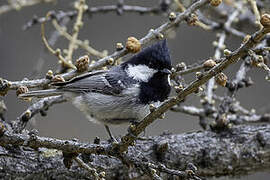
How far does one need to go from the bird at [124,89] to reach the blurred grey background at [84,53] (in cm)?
300

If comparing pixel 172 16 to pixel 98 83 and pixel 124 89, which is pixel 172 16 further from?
pixel 98 83

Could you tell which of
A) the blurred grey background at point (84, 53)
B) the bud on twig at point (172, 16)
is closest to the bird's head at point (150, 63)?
the bud on twig at point (172, 16)

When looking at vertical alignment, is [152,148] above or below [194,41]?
below

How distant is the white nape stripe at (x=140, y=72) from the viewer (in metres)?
3.13

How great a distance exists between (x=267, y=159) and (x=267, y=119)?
42 cm

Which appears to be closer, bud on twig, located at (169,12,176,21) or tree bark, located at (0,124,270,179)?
bud on twig, located at (169,12,176,21)

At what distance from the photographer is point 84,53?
674 cm

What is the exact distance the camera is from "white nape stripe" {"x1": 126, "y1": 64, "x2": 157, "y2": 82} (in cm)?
313

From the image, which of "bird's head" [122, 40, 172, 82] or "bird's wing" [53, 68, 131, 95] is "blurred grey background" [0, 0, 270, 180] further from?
"bird's head" [122, 40, 172, 82]

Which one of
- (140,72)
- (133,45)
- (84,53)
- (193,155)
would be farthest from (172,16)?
(84,53)

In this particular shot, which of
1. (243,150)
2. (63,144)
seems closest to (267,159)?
(243,150)

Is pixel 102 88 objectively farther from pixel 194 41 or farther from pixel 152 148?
pixel 194 41

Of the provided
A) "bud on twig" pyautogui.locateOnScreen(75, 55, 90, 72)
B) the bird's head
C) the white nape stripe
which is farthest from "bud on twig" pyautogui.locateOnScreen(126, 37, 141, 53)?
the white nape stripe

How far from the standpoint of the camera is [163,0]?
160 inches
